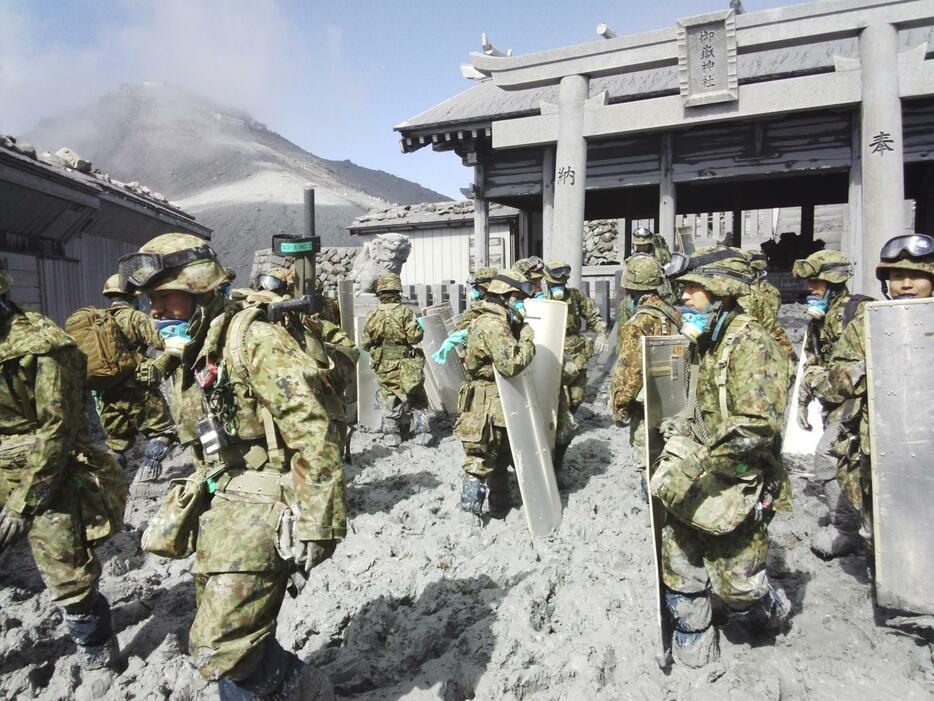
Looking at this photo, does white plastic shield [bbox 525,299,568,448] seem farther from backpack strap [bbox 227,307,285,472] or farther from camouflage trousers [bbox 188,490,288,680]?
camouflage trousers [bbox 188,490,288,680]

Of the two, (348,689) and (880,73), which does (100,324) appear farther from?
(880,73)

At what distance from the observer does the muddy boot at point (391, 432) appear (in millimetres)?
7417

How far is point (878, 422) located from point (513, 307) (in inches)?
104

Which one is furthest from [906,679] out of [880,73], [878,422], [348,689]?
[880,73]

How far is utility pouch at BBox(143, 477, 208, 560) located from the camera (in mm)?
2357

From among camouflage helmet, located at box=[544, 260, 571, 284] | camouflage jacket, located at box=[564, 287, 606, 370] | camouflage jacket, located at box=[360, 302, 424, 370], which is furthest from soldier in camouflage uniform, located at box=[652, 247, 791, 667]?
camouflage jacket, located at box=[360, 302, 424, 370]

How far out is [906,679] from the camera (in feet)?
9.21

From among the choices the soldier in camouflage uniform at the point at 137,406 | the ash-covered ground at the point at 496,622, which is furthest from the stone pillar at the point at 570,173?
the soldier in camouflage uniform at the point at 137,406

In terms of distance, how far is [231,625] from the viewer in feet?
7.18

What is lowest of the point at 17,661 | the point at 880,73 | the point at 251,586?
the point at 17,661

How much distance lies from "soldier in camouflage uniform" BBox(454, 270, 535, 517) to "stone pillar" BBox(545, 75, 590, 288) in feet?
12.4

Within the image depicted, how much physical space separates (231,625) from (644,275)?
4.07 metres

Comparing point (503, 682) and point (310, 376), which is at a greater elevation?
point (310, 376)

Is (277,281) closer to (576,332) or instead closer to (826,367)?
(576,332)
